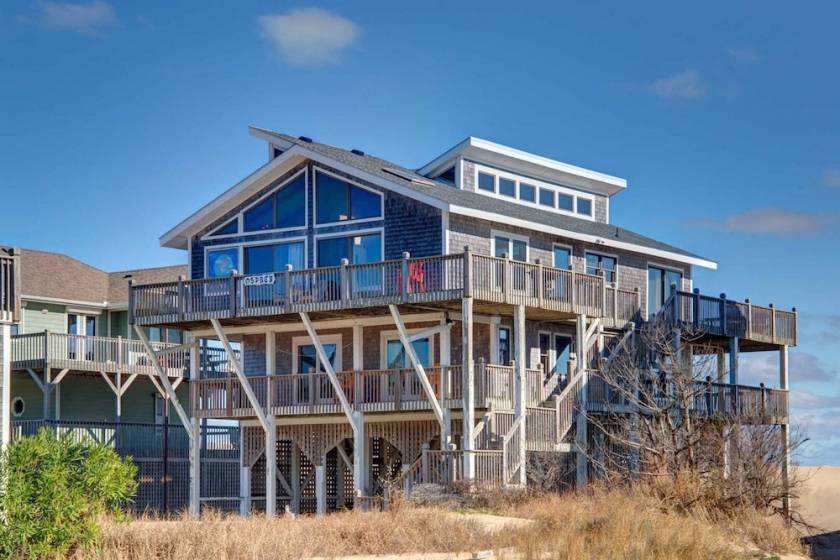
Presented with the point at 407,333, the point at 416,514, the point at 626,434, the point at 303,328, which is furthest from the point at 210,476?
the point at 416,514

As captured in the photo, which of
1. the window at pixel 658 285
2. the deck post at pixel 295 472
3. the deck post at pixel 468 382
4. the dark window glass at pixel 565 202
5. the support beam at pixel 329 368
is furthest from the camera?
the dark window glass at pixel 565 202

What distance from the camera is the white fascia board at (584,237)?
4062 cm

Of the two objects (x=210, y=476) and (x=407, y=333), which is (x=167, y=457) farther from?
(x=407, y=333)

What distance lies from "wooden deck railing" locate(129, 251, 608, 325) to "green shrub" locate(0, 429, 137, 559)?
→ 12189mm

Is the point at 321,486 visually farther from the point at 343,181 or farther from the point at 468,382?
the point at 343,181

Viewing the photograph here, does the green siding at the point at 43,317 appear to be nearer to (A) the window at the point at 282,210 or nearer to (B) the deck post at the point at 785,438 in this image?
(A) the window at the point at 282,210

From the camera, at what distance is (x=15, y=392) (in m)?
55.0

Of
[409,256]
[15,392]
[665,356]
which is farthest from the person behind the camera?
[15,392]

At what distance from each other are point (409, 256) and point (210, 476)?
Result: 13635mm

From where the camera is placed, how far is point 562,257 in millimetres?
44688

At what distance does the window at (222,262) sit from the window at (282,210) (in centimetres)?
88

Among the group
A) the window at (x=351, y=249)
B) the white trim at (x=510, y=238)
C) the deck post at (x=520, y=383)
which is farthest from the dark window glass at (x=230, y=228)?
the deck post at (x=520, y=383)

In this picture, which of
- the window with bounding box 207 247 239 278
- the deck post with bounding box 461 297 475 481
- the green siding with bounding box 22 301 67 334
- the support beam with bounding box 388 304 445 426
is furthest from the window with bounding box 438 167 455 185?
the green siding with bounding box 22 301 67 334

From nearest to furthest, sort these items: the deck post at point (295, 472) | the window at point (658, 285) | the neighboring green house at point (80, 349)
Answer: the deck post at point (295, 472)
the window at point (658, 285)
the neighboring green house at point (80, 349)
